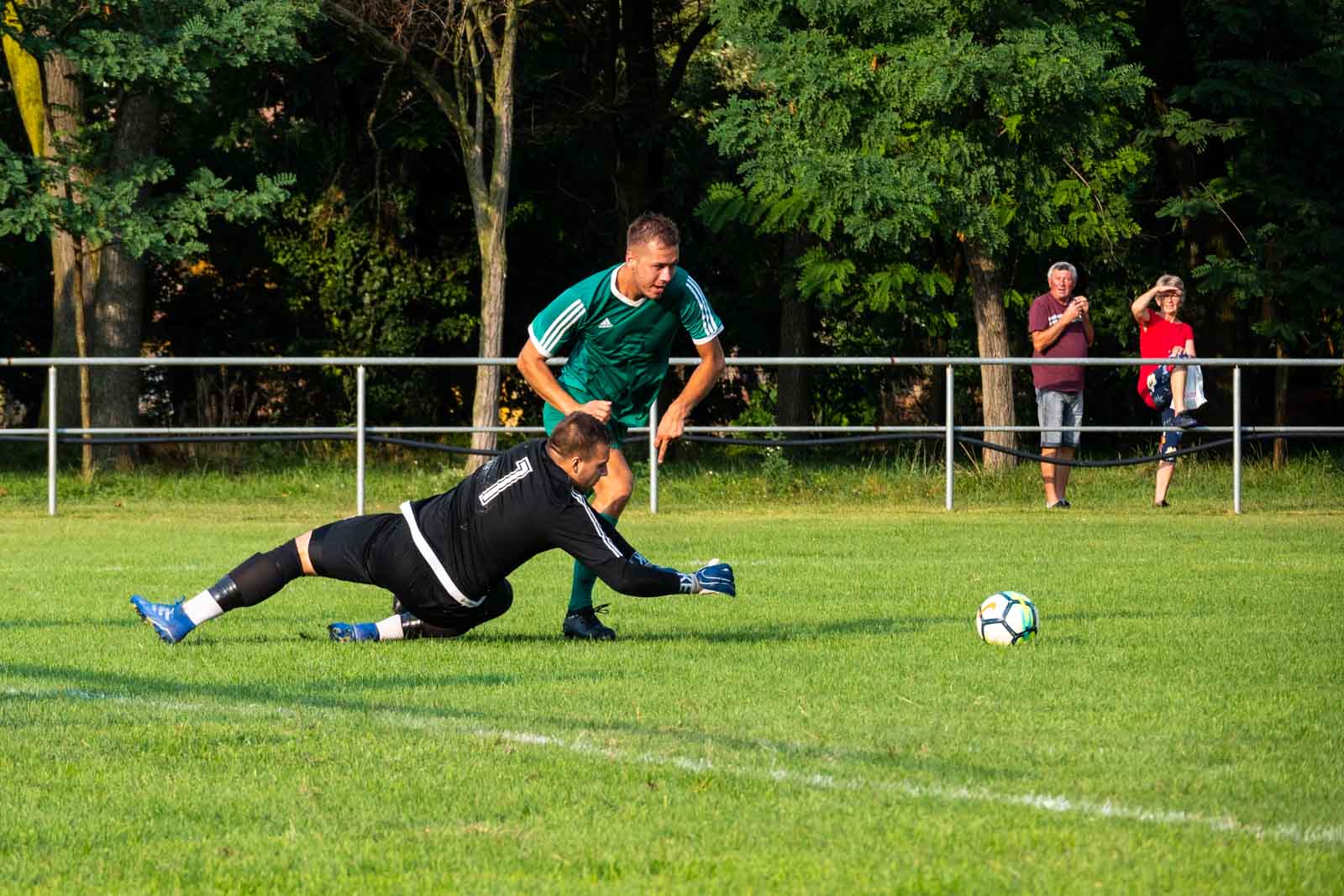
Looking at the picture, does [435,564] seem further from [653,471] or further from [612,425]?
[653,471]

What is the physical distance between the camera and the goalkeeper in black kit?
786 centimetres

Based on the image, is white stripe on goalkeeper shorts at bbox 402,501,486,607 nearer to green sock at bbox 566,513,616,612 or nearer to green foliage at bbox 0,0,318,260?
green sock at bbox 566,513,616,612

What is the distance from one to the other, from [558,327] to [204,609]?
6.93ft

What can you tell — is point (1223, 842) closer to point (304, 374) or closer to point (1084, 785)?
point (1084, 785)

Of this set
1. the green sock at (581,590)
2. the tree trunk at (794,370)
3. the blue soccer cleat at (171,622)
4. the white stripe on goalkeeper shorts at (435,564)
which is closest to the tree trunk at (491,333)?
the tree trunk at (794,370)

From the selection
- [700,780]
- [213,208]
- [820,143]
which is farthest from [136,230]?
[700,780]

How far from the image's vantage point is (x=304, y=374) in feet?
101

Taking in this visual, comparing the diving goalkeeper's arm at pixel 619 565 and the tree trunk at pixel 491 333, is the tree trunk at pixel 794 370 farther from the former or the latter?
the diving goalkeeper's arm at pixel 619 565

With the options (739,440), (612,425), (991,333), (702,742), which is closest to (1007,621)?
(612,425)

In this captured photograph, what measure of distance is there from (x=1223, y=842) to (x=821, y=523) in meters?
12.1

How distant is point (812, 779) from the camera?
5.25 m

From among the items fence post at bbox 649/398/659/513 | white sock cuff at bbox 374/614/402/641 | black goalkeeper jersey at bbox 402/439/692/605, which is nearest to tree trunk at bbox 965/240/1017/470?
fence post at bbox 649/398/659/513

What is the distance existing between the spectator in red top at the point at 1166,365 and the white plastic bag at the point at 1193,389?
51 millimetres

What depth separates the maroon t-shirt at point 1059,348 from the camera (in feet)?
58.0
